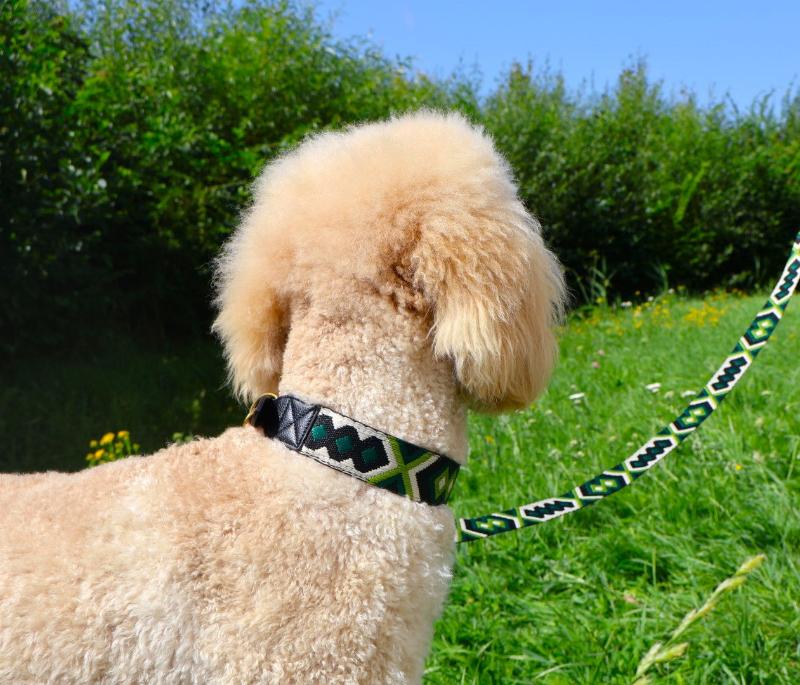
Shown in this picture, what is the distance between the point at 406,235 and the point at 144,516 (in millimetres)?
687

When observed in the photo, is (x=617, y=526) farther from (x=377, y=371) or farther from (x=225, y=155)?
(x=225, y=155)

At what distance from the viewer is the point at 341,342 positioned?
4.91 feet

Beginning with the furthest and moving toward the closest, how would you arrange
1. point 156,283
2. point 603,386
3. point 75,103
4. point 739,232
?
point 739,232, point 156,283, point 75,103, point 603,386

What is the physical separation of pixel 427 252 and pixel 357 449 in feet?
1.25

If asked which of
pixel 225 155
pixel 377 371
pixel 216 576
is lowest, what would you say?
pixel 216 576

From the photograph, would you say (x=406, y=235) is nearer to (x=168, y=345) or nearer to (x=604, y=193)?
(x=168, y=345)

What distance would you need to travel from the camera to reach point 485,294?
4.75 ft

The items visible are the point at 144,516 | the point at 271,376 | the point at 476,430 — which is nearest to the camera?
the point at 144,516

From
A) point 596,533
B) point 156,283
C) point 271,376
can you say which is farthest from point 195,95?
point 271,376

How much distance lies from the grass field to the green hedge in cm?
139

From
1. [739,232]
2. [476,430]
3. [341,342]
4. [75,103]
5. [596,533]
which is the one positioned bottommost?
[596,533]

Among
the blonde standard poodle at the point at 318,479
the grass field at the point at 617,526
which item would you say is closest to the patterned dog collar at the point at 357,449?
the blonde standard poodle at the point at 318,479

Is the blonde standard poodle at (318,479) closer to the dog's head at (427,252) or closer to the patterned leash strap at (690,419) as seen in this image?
the dog's head at (427,252)

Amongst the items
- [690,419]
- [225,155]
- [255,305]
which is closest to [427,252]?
[255,305]
